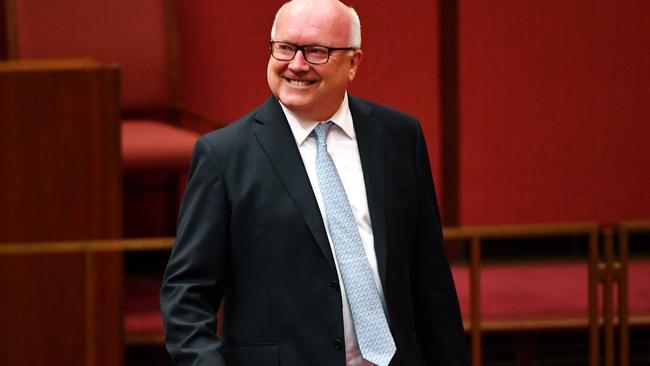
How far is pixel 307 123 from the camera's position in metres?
2.42

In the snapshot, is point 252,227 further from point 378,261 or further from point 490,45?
point 490,45

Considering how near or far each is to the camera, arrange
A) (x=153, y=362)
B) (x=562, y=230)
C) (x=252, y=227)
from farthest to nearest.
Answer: (x=153, y=362) < (x=562, y=230) < (x=252, y=227)

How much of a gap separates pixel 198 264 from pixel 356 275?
29cm

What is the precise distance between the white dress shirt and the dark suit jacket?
21mm

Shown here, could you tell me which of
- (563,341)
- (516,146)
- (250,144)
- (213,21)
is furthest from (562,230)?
(213,21)

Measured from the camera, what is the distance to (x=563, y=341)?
4008 mm

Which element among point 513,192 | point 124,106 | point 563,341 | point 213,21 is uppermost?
point 213,21

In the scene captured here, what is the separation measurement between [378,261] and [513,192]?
232 centimetres

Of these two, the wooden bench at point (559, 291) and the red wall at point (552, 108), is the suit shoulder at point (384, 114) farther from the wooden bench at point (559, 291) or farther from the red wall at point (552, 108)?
the red wall at point (552, 108)

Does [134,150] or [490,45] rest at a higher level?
[490,45]

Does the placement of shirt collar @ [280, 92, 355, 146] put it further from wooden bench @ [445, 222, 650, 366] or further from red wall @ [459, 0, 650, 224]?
red wall @ [459, 0, 650, 224]

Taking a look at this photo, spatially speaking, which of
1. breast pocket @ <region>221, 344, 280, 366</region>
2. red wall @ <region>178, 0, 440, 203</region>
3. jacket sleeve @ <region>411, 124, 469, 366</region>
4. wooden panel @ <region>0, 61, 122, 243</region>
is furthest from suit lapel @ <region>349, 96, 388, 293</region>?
red wall @ <region>178, 0, 440, 203</region>

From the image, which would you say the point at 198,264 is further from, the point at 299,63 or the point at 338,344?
the point at 299,63

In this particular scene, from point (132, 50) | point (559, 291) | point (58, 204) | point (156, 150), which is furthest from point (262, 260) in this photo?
point (132, 50)
